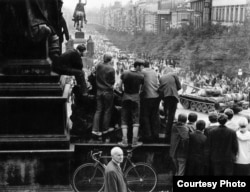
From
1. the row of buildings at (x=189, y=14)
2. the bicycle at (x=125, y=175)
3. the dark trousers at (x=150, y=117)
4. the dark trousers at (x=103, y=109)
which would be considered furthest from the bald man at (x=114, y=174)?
the row of buildings at (x=189, y=14)

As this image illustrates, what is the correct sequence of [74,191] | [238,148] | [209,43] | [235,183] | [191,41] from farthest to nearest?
[191,41] → [209,43] → [74,191] → [238,148] → [235,183]

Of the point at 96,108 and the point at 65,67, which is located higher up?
the point at 65,67

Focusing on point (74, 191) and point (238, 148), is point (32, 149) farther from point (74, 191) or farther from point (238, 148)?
point (238, 148)

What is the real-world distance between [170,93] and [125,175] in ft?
5.69

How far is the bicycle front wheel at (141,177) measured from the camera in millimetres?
9047

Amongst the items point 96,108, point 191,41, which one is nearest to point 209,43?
point 191,41

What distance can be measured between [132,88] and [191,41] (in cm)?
4558

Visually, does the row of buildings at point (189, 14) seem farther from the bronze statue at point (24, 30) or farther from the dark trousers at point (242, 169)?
the bronze statue at point (24, 30)

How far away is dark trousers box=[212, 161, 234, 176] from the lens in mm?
8477

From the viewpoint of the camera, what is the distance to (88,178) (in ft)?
29.9

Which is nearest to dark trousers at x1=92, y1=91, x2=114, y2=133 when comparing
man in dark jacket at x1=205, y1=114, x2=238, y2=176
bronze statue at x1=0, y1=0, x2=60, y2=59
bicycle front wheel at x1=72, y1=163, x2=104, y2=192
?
bicycle front wheel at x1=72, y1=163, x2=104, y2=192

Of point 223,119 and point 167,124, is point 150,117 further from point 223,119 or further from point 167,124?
point 223,119

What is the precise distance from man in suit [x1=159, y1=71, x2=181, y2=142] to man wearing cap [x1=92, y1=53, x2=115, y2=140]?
3.17ft

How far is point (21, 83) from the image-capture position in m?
8.91
